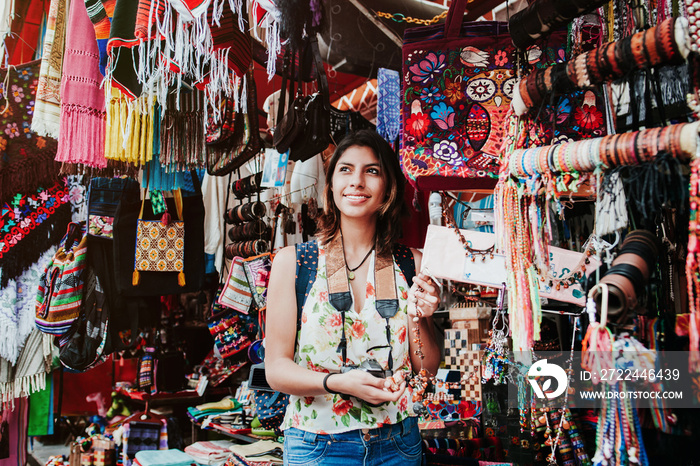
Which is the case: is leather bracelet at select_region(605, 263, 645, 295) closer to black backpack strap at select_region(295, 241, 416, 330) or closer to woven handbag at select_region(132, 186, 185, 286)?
black backpack strap at select_region(295, 241, 416, 330)

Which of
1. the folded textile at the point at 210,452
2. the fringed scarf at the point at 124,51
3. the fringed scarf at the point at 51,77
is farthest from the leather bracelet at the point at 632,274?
the folded textile at the point at 210,452

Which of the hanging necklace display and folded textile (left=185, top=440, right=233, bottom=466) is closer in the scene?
the hanging necklace display

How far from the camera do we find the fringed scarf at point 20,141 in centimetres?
278

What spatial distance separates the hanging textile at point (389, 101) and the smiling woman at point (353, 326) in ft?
2.53

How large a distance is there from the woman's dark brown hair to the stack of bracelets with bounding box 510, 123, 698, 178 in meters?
0.73

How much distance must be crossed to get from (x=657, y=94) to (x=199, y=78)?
1606mm

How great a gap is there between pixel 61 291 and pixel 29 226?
1.44 ft

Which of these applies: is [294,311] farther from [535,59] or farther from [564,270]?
[535,59]

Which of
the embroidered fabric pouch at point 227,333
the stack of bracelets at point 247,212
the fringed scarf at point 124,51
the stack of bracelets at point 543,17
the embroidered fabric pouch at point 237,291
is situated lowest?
the embroidered fabric pouch at point 227,333

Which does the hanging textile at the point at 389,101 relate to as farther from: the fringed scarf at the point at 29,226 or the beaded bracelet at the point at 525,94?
the fringed scarf at the point at 29,226

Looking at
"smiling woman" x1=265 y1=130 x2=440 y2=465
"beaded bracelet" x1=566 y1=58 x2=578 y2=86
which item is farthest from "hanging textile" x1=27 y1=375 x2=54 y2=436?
"beaded bracelet" x1=566 y1=58 x2=578 y2=86

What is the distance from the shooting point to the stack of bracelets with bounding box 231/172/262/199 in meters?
3.22

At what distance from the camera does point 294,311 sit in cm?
152

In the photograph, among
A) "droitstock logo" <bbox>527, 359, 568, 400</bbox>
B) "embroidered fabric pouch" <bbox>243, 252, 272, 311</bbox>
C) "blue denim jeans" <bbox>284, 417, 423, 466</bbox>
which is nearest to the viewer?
"droitstock logo" <bbox>527, 359, 568, 400</bbox>
